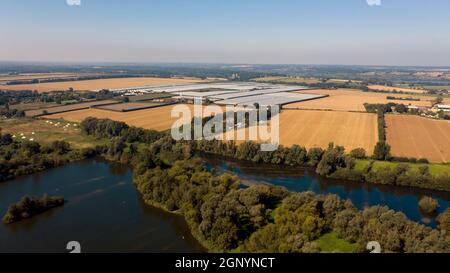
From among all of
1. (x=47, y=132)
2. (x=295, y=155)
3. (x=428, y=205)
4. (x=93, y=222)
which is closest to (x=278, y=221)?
Answer: (x=93, y=222)

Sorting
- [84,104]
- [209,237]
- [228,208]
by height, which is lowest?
[209,237]

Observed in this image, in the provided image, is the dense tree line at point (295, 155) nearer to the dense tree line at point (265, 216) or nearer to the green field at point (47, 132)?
the green field at point (47, 132)

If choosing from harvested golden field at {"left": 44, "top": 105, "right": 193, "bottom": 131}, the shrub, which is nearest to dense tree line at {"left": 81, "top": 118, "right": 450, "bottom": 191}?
the shrub

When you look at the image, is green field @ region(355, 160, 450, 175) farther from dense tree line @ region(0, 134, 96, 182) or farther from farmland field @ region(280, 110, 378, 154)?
dense tree line @ region(0, 134, 96, 182)

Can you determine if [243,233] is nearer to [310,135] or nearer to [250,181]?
[250,181]

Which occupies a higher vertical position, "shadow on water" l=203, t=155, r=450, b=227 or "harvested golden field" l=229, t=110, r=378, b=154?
"harvested golden field" l=229, t=110, r=378, b=154
